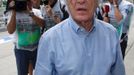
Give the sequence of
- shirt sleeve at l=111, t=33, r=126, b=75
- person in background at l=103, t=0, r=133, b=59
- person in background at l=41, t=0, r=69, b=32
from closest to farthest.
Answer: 1. shirt sleeve at l=111, t=33, r=126, b=75
2. person in background at l=41, t=0, r=69, b=32
3. person in background at l=103, t=0, r=133, b=59

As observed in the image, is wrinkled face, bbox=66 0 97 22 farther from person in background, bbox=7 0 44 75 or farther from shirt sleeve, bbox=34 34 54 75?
person in background, bbox=7 0 44 75

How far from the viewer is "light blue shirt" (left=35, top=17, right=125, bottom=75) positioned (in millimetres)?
1928

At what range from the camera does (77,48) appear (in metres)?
1.94

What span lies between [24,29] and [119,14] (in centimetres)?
123

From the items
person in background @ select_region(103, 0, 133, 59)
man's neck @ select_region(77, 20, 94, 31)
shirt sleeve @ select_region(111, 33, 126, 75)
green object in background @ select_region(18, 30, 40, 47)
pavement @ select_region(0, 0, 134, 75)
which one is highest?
man's neck @ select_region(77, 20, 94, 31)

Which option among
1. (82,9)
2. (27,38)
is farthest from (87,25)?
(27,38)

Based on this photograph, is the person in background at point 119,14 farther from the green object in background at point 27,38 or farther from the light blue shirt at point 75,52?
the light blue shirt at point 75,52

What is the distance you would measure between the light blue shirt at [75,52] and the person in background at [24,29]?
2.24 metres

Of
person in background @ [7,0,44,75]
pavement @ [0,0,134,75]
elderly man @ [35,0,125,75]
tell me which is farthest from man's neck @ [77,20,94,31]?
pavement @ [0,0,134,75]

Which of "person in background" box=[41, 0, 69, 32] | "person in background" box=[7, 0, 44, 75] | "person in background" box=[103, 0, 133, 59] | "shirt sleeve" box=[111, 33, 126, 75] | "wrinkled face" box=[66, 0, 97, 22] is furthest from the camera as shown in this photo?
"person in background" box=[103, 0, 133, 59]

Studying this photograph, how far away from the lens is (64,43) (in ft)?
6.33

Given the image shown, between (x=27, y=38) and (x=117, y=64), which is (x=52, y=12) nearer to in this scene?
(x=27, y=38)

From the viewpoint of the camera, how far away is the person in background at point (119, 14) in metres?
4.63

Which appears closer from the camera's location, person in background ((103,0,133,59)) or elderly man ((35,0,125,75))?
elderly man ((35,0,125,75))
